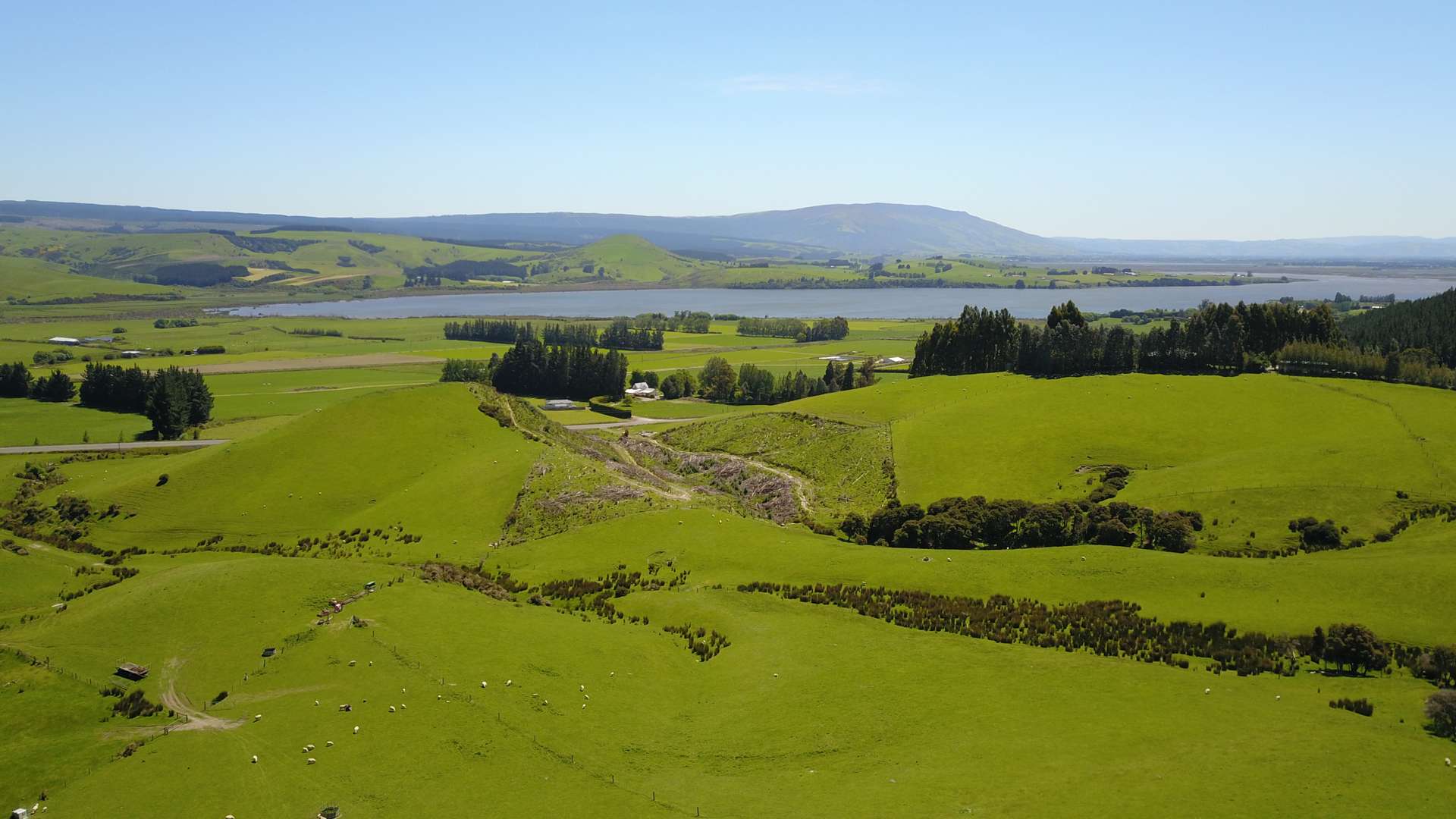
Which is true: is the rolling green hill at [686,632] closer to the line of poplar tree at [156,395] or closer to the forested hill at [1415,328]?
the line of poplar tree at [156,395]

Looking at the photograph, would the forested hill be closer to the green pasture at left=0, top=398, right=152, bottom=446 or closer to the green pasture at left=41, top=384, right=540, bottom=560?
the green pasture at left=41, top=384, right=540, bottom=560

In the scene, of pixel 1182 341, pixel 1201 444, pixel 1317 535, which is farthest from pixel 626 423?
pixel 1317 535

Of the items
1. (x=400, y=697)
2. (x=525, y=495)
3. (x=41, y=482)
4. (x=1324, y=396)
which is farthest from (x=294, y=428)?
(x=1324, y=396)

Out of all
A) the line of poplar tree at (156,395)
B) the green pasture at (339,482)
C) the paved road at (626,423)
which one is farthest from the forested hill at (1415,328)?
the line of poplar tree at (156,395)

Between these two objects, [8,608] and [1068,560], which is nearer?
[8,608]

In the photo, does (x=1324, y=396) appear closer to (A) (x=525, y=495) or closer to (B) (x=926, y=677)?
(B) (x=926, y=677)

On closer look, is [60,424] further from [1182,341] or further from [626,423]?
[1182,341]
